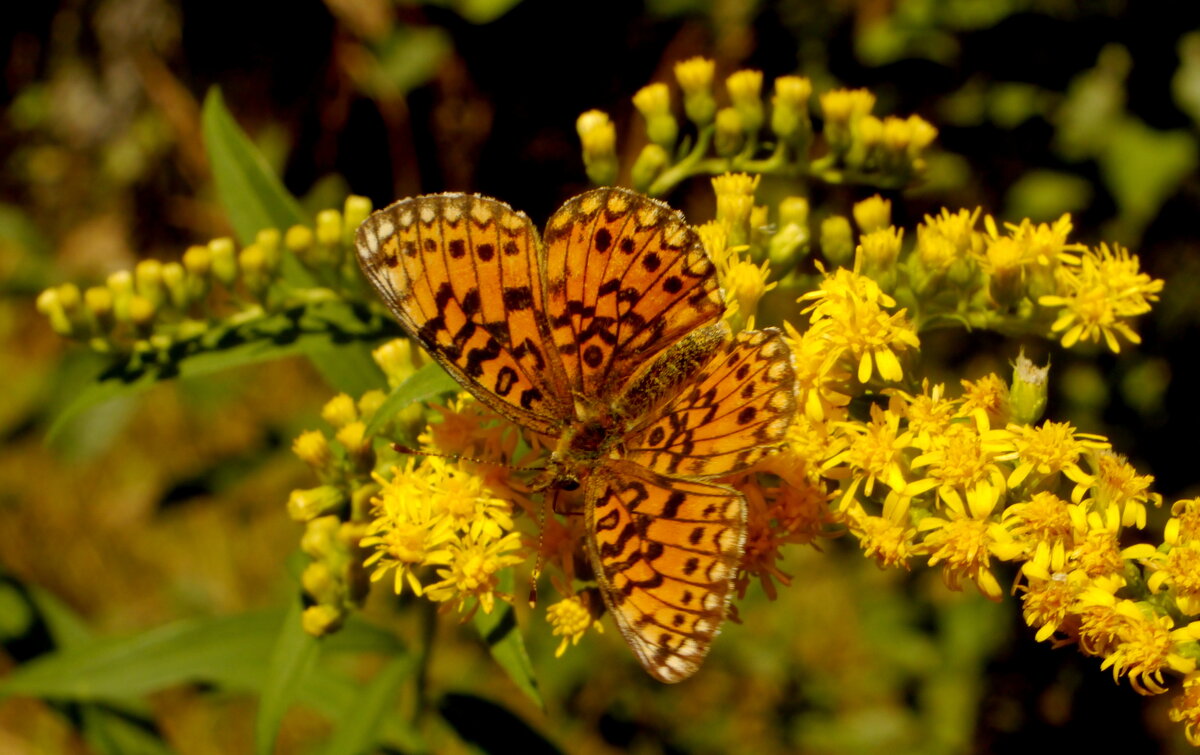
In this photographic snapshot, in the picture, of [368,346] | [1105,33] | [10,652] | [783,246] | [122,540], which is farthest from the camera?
[122,540]

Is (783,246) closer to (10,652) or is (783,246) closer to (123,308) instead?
(123,308)

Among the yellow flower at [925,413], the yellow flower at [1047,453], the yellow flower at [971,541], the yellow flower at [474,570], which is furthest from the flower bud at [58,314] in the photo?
the yellow flower at [1047,453]

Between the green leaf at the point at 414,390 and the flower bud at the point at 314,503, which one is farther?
the flower bud at the point at 314,503

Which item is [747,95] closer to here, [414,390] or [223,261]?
[414,390]

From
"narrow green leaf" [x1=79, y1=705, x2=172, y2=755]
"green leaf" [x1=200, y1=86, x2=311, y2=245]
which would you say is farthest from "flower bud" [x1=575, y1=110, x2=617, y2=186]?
"narrow green leaf" [x1=79, y1=705, x2=172, y2=755]

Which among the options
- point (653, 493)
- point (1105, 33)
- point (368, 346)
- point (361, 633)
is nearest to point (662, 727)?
point (361, 633)

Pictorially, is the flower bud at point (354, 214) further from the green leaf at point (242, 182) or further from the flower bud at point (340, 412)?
the flower bud at point (340, 412)
